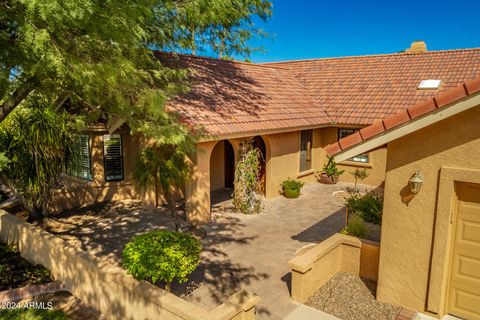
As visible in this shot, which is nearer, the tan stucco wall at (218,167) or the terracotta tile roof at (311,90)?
the terracotta tile roof at (311,90)

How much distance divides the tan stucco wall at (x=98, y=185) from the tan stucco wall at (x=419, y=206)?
398 inches

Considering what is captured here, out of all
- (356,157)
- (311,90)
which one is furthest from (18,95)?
(311,90)

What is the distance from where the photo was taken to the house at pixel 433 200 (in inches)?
232

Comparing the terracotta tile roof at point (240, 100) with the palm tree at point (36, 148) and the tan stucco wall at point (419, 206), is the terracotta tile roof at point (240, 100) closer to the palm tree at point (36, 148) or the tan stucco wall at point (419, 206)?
the palm tree at point (36, 148)

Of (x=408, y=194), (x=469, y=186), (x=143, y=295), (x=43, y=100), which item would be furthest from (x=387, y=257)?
(x=43, y=100)

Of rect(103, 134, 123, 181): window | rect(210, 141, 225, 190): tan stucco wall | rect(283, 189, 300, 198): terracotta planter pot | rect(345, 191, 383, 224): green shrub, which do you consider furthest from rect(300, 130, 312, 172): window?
rect(103, 134, 123, 181): window

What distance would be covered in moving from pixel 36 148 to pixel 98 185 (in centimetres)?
435

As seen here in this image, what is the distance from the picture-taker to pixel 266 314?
6.88 meters

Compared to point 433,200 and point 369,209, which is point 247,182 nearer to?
point 369,209

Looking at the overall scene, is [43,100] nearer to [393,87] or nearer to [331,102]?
[331,102]

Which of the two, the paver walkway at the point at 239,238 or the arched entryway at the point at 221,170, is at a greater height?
the arched entryway at the point at 221,170

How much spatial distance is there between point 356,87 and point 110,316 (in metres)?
16.5

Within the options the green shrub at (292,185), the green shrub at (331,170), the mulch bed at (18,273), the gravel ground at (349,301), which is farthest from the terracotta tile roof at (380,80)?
the mulch bed at (18,273)

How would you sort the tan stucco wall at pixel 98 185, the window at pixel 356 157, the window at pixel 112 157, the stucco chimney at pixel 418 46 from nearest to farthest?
the tan stucco wall at pixel 98 185 → the window at pixel 112 157 → the window at pixel 356 157 → the stucco chimney at pixel 418 46
